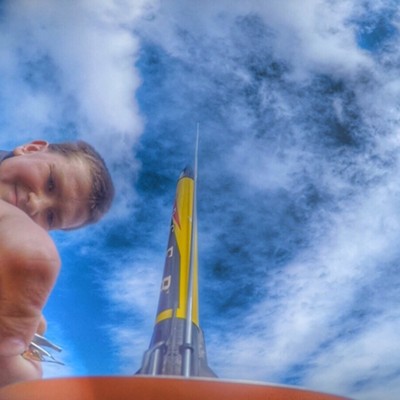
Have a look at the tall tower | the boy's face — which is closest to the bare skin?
the boy's face

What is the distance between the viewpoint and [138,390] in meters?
0.33

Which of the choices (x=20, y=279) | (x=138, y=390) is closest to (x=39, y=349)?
(x=20, y=279)

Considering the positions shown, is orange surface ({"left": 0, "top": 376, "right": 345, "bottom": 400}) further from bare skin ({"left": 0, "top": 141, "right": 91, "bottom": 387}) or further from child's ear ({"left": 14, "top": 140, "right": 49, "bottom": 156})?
child's ear ({"left": 14, "top": 140, "right": 49, "bottom": 156})

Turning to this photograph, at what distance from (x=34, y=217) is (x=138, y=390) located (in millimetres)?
700

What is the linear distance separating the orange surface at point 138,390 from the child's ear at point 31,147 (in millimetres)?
718

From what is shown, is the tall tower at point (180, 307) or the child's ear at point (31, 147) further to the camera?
the tall tower at point (180, 307)

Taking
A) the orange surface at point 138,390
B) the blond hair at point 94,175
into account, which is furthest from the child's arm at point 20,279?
the orange surface at point 138,390

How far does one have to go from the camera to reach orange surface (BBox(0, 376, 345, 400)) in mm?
333

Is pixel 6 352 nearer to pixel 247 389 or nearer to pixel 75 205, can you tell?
pixel 75 205

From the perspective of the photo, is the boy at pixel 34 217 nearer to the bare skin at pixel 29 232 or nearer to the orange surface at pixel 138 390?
the bare skin at pixel 29 232

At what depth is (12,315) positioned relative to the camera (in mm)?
743

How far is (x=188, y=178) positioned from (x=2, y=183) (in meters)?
0.84

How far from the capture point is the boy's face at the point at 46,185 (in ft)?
3.03

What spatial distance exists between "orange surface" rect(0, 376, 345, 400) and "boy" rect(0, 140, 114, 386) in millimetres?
389
